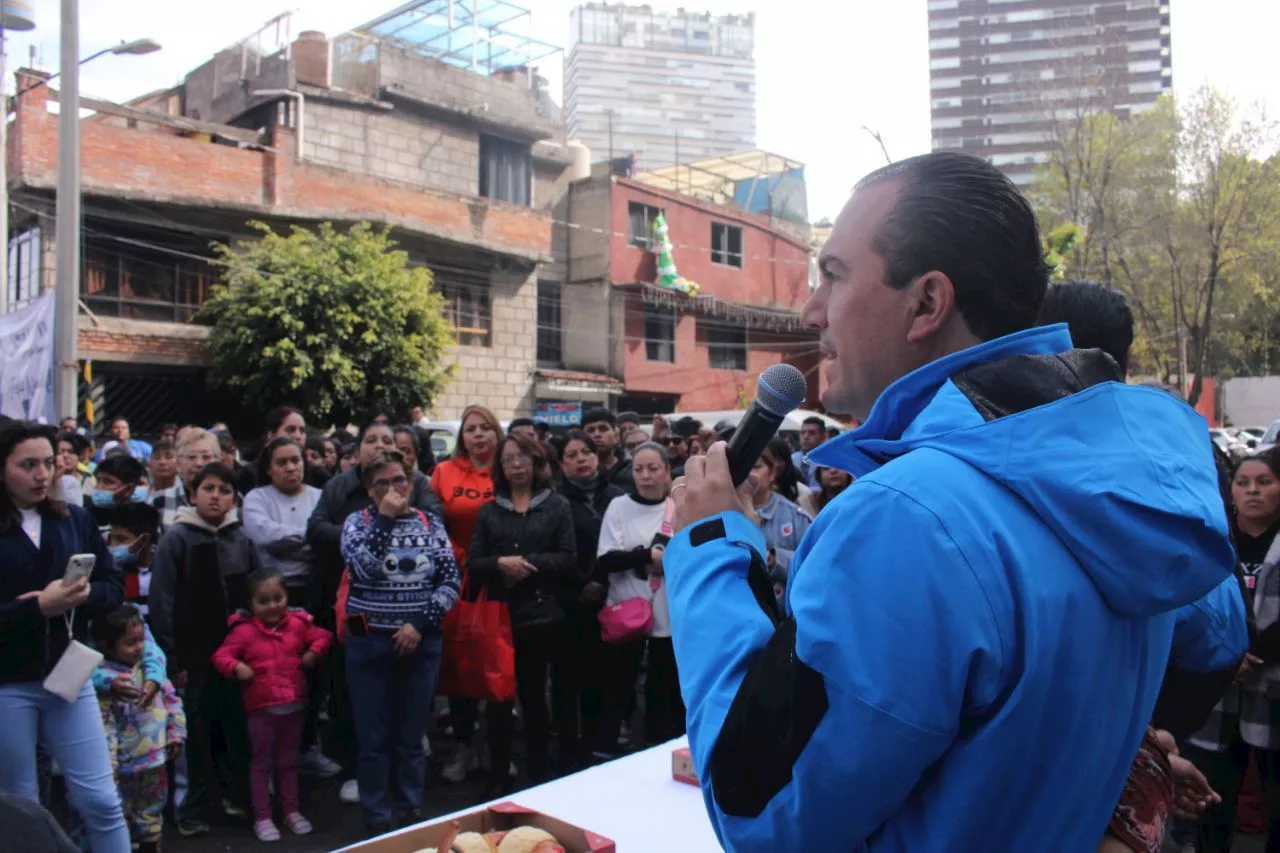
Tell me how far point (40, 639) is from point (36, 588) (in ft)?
0.69

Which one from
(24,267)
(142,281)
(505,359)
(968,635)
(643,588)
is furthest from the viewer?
(505,359)

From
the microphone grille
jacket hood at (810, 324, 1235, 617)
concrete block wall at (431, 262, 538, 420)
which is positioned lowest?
jacket hood at (810, 324, 1235, 617)

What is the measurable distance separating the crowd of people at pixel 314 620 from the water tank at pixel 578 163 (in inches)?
918

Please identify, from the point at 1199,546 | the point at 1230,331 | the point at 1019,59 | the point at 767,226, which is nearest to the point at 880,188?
the point at 1199,546

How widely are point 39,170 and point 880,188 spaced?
18448 mm

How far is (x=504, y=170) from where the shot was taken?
24.7 m

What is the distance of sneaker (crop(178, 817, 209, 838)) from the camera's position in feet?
16.6

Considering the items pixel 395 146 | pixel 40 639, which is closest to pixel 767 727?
pixel 40 639

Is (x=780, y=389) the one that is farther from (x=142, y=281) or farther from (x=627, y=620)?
(x=142, y=281)

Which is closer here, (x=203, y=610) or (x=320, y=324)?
(x=203, y=610)

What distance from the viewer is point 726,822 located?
1.01 metres

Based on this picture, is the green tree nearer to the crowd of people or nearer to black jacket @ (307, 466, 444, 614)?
the crowd of people

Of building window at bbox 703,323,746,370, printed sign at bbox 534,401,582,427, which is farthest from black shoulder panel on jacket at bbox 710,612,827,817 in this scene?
building window at bbox 703,323,746,370

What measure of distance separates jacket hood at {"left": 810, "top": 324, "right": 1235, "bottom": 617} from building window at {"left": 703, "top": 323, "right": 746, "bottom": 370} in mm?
29263
